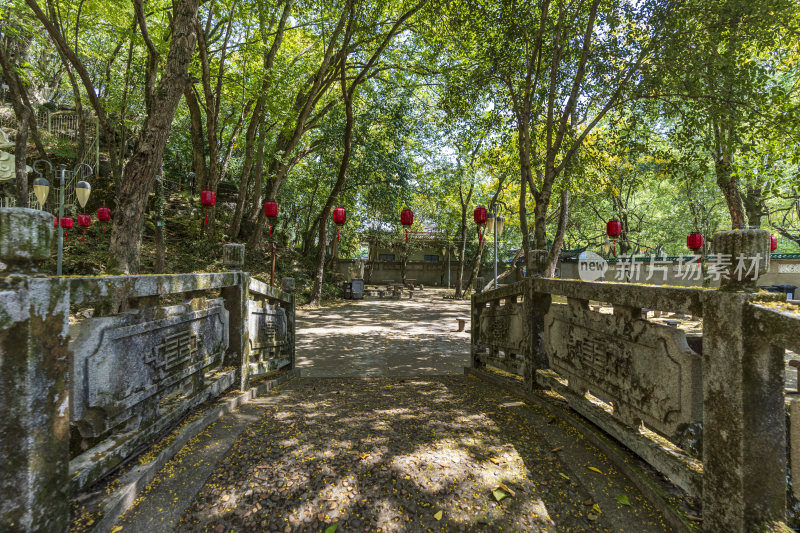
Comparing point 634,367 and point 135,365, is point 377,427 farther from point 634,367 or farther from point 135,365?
point 634,367

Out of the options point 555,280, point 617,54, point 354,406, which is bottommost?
point 354,406

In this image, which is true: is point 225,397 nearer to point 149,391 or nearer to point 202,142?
point 149,391

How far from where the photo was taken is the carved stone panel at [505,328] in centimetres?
400

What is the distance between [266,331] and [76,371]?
8.81 feet

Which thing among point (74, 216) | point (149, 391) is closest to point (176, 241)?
point (74, 216)

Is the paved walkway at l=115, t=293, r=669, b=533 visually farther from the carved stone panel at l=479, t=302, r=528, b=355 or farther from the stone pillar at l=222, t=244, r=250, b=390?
the carved stone panel at l=479, t=302, r=528, b=355

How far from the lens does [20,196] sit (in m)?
9.90

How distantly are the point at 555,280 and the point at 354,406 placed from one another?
2.35 meters

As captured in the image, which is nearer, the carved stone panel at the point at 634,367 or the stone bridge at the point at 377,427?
the stone bridge at the point at 377,427

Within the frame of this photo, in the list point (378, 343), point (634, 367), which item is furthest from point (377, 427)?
point (378, 343)

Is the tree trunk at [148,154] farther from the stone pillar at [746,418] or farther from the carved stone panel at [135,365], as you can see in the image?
the stone pillar at [746,418]

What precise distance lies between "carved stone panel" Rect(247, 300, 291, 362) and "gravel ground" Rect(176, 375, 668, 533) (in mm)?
968

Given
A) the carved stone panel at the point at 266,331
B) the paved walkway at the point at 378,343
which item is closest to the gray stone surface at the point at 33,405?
the carved stone panel at the point at 266,331

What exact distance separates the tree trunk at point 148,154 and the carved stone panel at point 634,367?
5098 millimetres
